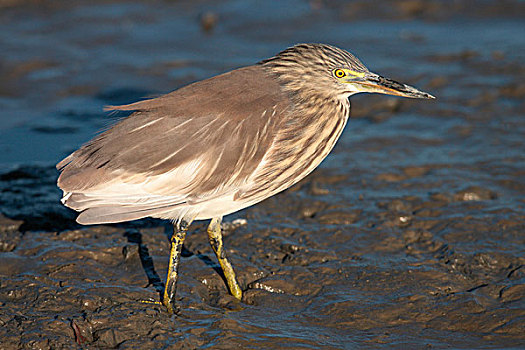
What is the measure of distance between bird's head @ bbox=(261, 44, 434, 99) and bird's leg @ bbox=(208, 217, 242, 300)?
106cm

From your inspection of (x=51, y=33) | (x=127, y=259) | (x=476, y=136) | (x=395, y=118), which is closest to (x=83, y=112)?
(x=51, y=33)

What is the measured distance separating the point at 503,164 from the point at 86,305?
146 inches

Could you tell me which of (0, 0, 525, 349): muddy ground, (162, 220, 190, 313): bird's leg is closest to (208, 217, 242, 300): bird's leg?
(0, 0, 525, 349): muddy ground

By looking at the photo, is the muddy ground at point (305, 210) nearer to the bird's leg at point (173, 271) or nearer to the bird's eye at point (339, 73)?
the bird's leg at point (173, 271)

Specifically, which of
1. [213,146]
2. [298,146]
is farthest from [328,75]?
[213,146]

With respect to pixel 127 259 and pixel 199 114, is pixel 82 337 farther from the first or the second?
pixel 199 114

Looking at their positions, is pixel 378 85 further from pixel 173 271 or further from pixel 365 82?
pixel 173 271

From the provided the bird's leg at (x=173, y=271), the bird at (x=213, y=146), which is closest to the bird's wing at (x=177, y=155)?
the bird at (x=213, y=146)

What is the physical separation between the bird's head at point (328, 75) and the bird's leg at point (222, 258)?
3.47 ft

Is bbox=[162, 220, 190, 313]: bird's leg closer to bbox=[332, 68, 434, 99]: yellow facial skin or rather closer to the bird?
the bird

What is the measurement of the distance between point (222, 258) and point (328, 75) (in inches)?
54.0

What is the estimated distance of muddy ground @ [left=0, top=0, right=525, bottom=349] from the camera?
4195 millimetres

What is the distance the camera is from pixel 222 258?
4.50m

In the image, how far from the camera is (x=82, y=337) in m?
3.98
